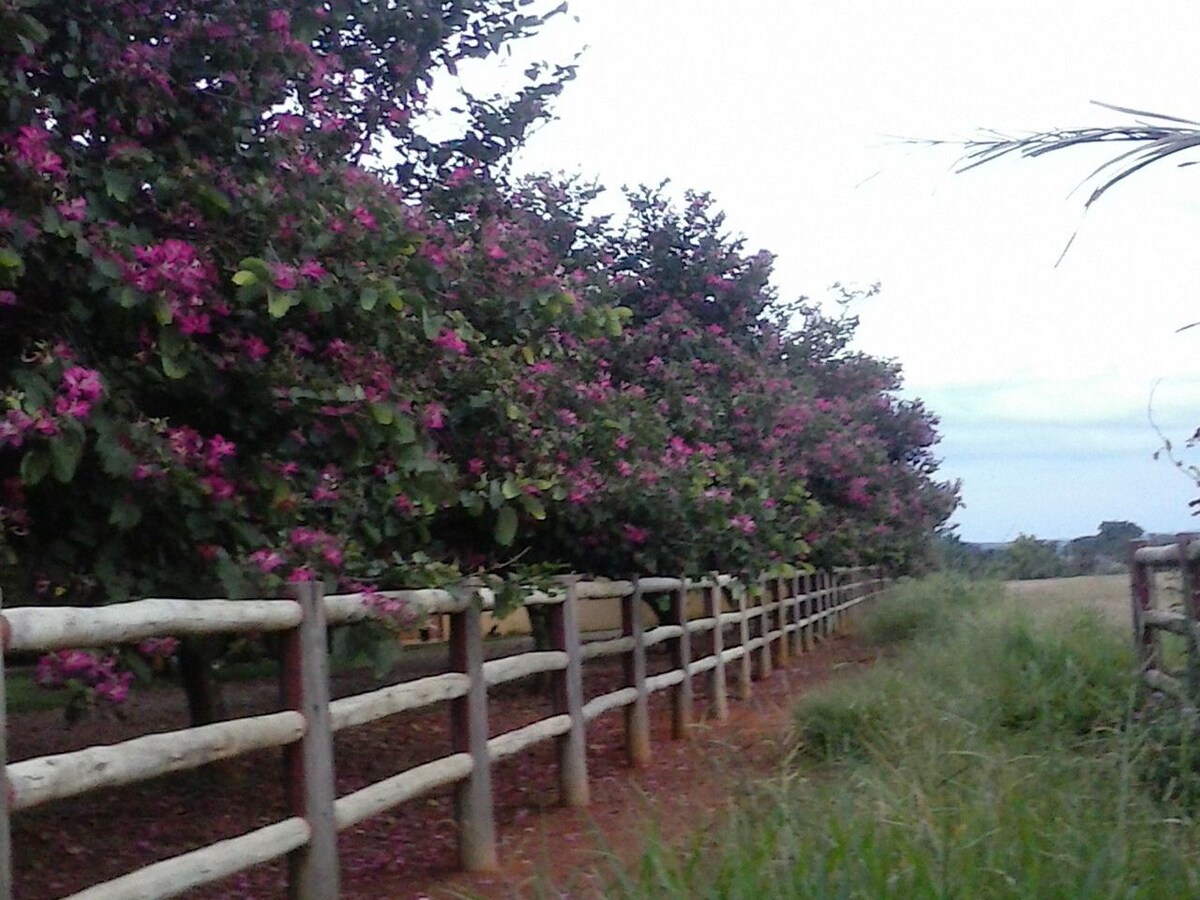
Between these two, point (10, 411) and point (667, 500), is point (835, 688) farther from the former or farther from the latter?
point (10, 411)

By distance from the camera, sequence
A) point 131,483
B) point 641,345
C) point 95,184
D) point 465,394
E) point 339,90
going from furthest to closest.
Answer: point 641,345, point 465,394, point 339,90, point 95,184, point 131,483

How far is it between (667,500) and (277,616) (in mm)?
4690

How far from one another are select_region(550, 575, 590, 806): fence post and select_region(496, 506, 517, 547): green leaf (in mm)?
541

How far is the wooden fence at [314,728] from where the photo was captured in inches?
134

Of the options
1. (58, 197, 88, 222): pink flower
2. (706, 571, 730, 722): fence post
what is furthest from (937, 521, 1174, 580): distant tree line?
(58, 197, 88, 222): pink flower

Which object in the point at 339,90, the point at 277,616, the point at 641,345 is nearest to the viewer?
the point at 277,616

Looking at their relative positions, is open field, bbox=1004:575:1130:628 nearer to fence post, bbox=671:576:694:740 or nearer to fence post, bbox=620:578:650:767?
fence post, bbox=671:576:694:740

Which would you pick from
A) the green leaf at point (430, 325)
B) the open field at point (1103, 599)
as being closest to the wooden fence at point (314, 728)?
the green leaf at point (430, 325)

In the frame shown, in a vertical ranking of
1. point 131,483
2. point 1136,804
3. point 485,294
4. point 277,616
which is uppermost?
point 485,294

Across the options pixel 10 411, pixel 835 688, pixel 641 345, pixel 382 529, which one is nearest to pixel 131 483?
pixel 10 411

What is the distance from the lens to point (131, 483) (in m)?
5.09

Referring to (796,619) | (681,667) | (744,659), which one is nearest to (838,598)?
(796,619)

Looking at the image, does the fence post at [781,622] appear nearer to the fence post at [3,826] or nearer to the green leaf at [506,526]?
the green leaf at [506,526]

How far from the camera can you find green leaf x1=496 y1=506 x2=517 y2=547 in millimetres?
6664
